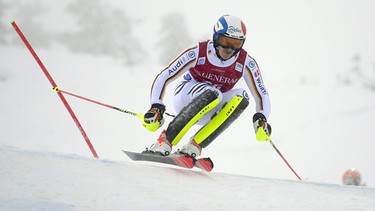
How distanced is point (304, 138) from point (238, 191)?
1476 centimetres

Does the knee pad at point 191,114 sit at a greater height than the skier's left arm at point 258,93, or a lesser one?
lesser

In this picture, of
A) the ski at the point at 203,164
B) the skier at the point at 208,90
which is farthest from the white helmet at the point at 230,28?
the ski at the point at 203,164

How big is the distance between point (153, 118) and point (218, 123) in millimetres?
525

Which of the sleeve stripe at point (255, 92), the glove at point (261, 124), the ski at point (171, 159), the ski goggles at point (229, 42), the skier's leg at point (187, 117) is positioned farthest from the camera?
the sleeve stripe at point (255, 92)

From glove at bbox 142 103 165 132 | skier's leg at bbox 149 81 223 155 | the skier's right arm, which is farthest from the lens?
the skier's right arm

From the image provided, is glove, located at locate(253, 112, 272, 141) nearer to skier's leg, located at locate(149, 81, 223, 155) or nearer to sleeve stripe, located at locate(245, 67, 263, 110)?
sleeve stripe, located at locate(245, 67, 263, 110)

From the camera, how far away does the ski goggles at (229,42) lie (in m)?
5.26

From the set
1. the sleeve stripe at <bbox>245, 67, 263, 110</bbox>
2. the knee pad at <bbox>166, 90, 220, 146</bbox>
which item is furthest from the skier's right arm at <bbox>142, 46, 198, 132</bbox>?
the sleeve stripe at <bbox>245, 67, 263, 110</bbox>

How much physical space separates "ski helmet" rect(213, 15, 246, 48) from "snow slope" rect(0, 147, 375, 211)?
49.0 inches

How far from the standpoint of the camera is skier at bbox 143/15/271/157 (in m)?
5.09

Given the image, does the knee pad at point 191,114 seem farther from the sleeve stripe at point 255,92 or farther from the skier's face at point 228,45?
the sleeve stripe at point 255,92

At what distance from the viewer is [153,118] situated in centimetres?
517

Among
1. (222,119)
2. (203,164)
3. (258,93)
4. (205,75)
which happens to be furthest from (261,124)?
(203,164)

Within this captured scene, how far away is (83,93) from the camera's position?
2380cm
